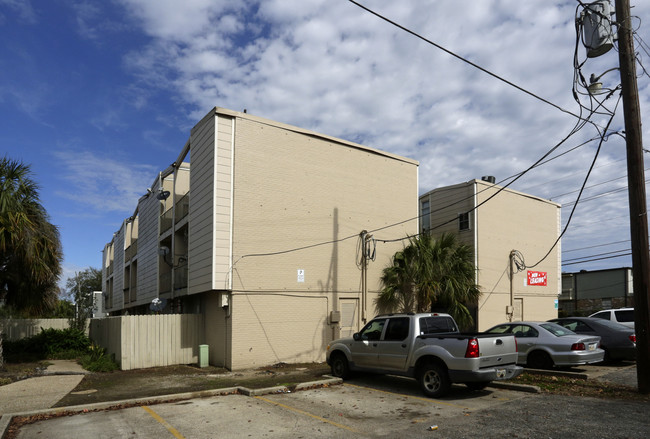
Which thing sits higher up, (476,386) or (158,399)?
(476,386)

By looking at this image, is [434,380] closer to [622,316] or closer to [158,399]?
[158,399]

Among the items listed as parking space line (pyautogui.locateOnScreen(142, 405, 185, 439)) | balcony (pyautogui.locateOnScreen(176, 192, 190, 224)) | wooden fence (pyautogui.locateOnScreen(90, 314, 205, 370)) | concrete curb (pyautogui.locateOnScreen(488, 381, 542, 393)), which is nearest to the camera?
parking space line (pyautogui.locateOnScreen(142, 405, 185, 439))

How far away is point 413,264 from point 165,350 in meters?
9.49

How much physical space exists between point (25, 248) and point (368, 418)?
11.7 metres

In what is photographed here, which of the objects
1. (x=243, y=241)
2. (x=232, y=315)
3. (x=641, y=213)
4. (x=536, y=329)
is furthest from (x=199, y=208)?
(x=641, y=213)

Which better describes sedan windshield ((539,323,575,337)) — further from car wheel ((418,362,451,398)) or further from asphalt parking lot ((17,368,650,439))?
car wheel ((418,362,451,398))

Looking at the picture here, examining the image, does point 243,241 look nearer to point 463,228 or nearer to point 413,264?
point 413,264

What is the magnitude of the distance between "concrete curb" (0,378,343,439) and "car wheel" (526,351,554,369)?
542 cm

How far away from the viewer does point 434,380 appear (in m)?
10.6

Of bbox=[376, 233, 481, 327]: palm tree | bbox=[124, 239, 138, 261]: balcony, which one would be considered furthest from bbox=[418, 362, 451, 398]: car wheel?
bbox=[124, 239, 138, 261]: balcony

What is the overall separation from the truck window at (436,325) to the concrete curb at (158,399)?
2.74m

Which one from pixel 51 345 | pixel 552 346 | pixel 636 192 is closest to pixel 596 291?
pixel 552 346

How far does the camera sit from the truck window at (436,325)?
11445mm

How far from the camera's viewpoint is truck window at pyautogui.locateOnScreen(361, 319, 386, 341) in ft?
40.2
